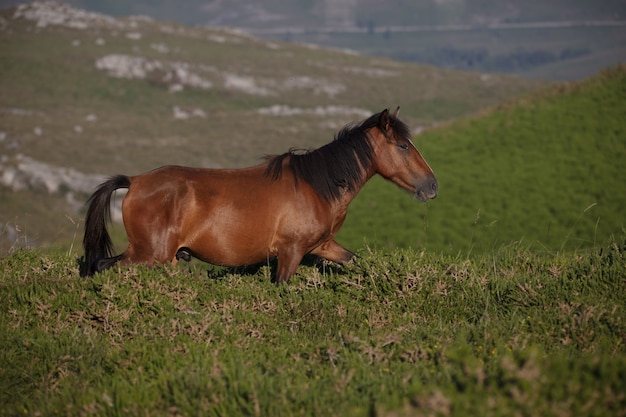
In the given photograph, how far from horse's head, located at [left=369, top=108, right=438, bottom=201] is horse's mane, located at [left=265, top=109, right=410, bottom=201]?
0.07ft

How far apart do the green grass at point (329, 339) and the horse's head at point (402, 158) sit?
2.87ft

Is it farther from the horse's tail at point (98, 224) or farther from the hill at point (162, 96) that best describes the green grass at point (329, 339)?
the hill at point (162, 96)

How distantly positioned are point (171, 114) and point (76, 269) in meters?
90.4

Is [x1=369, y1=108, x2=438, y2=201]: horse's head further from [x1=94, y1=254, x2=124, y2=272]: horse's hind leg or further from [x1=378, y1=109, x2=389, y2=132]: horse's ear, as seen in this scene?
[x1=94, y1=254, x2=124, y2=272]: horse's hind leg

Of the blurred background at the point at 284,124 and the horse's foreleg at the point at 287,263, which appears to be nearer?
the horse's foreleg at the point at 287,263

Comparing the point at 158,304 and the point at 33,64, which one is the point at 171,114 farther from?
the point at 158,304

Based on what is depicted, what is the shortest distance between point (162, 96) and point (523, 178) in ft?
290

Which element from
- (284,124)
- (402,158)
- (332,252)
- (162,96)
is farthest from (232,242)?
(162,96)

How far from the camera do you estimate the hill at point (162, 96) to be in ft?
209

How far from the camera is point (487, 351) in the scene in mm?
5738

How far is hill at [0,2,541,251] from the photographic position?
63.6 m

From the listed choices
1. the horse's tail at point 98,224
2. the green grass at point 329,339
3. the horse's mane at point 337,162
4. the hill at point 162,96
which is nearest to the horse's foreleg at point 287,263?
the green grass at point 329,339

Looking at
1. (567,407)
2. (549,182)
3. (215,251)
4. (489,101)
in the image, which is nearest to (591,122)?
(549,182)

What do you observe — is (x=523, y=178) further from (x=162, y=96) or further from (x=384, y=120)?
(x=162, y=96)
